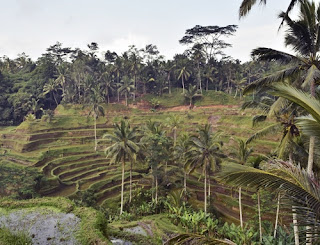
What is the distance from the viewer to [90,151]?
42469 millimetres

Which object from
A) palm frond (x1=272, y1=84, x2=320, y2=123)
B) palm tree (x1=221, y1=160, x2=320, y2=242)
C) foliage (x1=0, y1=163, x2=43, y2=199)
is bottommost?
foliage (x1=0, y1=163, x2=43, y2=199)

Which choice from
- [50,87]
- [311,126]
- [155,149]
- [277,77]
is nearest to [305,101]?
[311,126]

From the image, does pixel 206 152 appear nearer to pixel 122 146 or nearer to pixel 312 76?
pixel 122 146

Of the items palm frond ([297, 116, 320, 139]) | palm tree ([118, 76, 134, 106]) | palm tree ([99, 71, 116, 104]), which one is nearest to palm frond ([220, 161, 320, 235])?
palm frond ([297, 116, 320, 139])

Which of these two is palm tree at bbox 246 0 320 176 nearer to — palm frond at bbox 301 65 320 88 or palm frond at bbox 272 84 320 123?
palm frond at bbox 301 65 320 88

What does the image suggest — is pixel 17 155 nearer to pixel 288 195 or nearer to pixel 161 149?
pixel 161 149

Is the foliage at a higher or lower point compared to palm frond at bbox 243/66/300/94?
lower

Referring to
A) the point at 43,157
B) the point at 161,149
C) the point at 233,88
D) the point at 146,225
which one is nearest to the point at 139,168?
the point at 161,149

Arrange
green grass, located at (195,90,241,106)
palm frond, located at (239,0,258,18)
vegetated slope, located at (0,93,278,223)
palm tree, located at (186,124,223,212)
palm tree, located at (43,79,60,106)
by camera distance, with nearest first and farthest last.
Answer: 1. palm frond, located at (239,0,258,18)
2. palm tree, located at (186,124,223,212)
3. vegetated slope, located at (0,93,278,223)
4. green grass, located at (195,90,241,106)
5. palm tree, located at (43,79,60,106)

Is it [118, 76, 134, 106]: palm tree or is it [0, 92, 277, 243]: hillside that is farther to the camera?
[118, 76, 134, 106]: palm tree

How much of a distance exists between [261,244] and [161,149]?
1544cm

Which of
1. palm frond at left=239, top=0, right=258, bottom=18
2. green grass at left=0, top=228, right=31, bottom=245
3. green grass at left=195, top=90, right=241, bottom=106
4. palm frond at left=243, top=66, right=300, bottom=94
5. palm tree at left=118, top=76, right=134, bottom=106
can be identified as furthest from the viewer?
palm tree at left=118, top=76, right=134, bottom=106

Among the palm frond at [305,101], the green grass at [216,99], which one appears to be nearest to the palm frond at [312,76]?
the palm frond at [305,101]

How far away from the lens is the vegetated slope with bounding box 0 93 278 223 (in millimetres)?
30375
